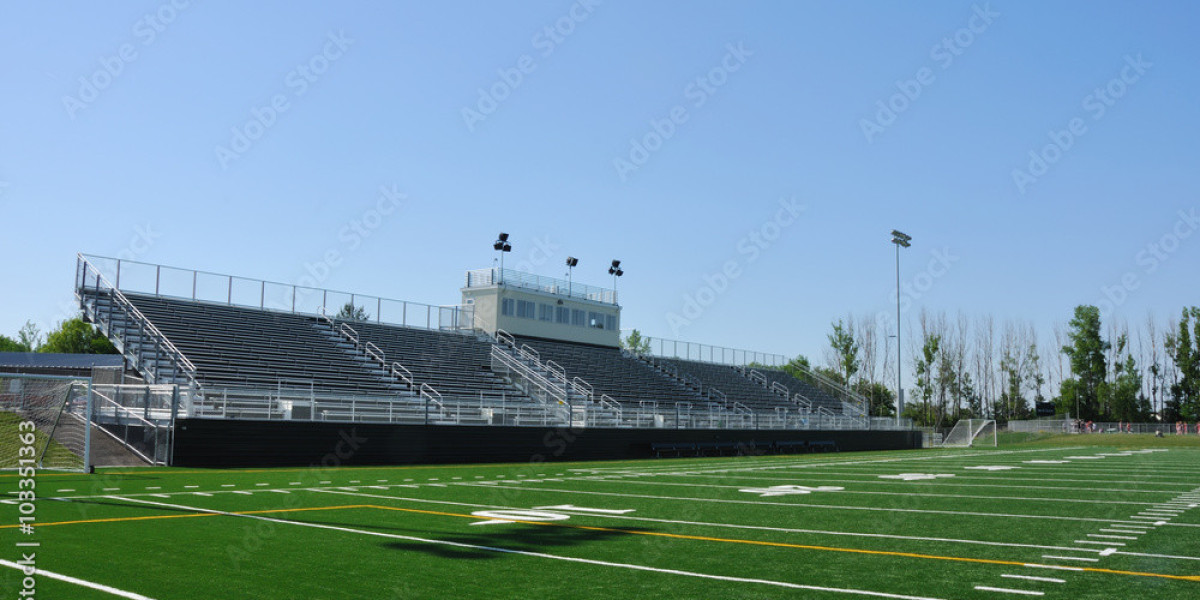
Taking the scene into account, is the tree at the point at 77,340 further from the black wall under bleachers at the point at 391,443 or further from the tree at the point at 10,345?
the black wall under bleachers at the point at 391,443

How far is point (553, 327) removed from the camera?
45875mm

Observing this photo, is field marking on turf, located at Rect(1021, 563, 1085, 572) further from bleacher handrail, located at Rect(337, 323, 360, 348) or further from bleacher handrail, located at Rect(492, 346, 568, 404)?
bleacher handrail, located at Rect(337, 323, 360, 348)

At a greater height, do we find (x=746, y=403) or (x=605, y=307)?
(x=605, y=307)

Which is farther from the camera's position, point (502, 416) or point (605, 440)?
point (605, 440)

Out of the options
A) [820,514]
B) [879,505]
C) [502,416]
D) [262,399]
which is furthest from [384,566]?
[502,416]

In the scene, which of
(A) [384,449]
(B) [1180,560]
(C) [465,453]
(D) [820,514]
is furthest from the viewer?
(C) [465,453]

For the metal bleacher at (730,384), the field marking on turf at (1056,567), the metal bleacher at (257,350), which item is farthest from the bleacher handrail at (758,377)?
the field marking on turf at (1056,567)

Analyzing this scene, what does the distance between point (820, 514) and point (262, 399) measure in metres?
15.5

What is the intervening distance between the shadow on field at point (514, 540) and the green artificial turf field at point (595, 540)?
0.03 metres

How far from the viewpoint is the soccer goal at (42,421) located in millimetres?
15842

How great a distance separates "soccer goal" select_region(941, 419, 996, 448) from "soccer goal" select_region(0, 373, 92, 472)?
41.7 m

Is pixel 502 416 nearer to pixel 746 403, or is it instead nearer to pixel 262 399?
pixel 262 399

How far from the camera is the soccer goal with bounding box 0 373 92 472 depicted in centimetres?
→ 1584

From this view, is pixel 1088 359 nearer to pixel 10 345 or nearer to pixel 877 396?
pixel 877 396
